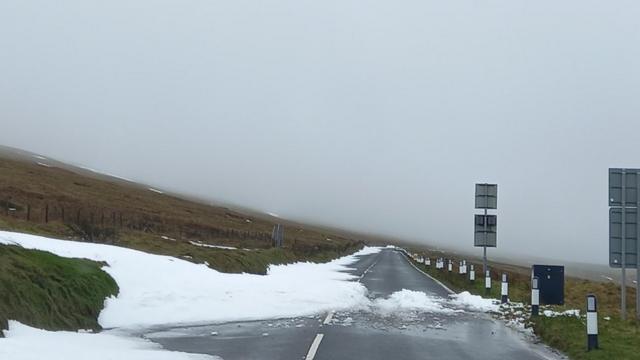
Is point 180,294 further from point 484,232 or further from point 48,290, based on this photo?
point 484,232

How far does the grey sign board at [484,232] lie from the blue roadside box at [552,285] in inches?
433

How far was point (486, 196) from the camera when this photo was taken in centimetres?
2878

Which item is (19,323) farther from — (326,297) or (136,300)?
(326,297)

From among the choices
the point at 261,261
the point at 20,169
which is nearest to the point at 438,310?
the point at 261,261

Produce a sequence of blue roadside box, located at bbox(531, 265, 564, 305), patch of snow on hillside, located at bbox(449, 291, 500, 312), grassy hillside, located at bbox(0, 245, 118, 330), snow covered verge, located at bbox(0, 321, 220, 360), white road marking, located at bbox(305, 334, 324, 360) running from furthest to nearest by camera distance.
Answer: patch of snow on hillside, located at bbox(449, 291, 500, 312), blue roadside box, located at bbox(531, 265, 564, 305), grassy hillside, located at bbox(0, 245, 118, 330), white road marking, located at bbox(305, 334, 324, 360), snow covered verge, located at bbox(0, 321, 220, 360)

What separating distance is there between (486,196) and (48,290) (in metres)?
20.3

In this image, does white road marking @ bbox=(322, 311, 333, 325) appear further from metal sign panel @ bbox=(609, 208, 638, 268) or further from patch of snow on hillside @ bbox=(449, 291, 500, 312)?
metal sign panel @ bbox=(609, 208, 638, 268)

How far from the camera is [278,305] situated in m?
18.3

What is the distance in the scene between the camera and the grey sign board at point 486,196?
28766 mm

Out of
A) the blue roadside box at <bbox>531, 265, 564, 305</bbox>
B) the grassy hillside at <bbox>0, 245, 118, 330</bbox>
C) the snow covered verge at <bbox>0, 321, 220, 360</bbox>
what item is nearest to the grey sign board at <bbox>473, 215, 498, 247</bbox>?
the blue roadside box at <bbox>531, 265, 564, 305</bbox>

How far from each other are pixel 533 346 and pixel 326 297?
9.22 metres

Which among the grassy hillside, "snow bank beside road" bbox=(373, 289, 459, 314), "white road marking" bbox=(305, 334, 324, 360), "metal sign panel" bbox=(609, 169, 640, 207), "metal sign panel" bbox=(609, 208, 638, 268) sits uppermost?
"metal sign panel" bbox=(609, 169, 640, 207)

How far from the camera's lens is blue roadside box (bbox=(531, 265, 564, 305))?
1820cm

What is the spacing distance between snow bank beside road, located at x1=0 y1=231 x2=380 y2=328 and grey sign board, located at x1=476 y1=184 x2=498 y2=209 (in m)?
8.48
